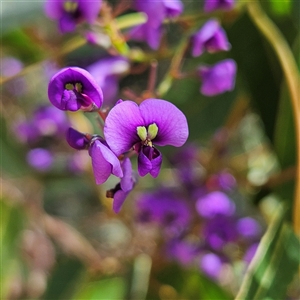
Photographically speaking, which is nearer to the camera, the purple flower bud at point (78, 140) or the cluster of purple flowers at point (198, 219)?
the purple flower bud at point (78, 140)

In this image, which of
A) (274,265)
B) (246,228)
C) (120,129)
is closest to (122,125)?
(120,129)

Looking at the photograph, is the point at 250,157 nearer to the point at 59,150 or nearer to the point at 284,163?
the point at 284,163

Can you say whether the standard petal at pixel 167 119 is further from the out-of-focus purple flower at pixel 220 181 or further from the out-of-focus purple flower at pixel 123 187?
the out-of-focus purple flower at pixel 220 181

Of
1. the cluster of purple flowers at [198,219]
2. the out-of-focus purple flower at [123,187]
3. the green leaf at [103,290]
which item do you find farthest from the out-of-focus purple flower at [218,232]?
the out-of-focus purple flower at [123,187]

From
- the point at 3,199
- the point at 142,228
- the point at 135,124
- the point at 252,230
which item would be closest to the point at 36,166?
the point at 3,199

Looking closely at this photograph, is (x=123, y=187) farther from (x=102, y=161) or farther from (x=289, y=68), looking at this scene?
(x=289, y=68)

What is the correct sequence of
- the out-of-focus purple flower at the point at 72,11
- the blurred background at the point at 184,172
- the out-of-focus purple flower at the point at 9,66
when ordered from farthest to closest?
the out-of-focus purple flower at the point at 9,66, the blurred background at the point at 184,172, the out-of-focus purple flower at the point at 72,11

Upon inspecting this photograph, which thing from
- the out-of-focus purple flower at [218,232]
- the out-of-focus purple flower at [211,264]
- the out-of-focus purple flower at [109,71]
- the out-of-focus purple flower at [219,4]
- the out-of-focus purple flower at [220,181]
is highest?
the out-of-focus purple flower at [219,4]
